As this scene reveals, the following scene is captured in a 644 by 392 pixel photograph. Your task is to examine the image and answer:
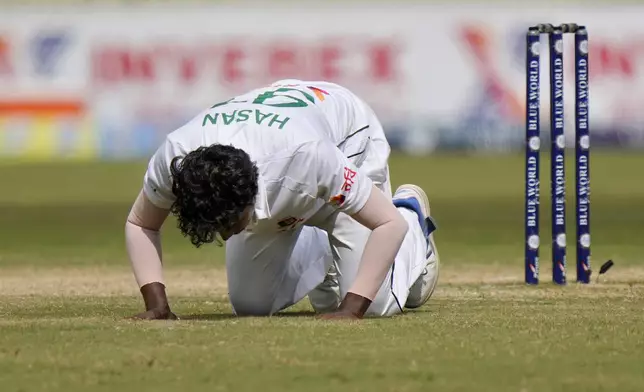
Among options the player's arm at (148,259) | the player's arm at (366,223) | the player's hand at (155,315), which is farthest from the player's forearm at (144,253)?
the player's arm at (366,223)

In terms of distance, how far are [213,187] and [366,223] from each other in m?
0.78

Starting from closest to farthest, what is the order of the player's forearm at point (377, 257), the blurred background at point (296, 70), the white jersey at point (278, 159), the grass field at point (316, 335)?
the grass field at point (316, 335), the white jersey at point (278, 159), the player's forearm at point (377, 257), the blurred background at point (296, 70)

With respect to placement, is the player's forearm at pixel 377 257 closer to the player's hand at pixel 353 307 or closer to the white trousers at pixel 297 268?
the player's hand at pixel 353 307

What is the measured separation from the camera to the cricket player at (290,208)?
520 centimetres

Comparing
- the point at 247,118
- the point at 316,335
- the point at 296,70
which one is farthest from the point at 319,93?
the point at 296,70

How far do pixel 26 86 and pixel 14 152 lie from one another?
1432 millimetres

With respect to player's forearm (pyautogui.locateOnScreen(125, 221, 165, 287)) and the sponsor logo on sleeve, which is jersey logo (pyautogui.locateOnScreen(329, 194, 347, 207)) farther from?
player's forearm (pyautogui.locateOnScreen(125, 221, 165, 287))

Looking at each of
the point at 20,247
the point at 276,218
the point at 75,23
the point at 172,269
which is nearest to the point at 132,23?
the point at 75,23

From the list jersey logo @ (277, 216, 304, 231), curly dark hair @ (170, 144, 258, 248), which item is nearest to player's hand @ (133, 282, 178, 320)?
jersey logo @ (277, 216, 304, 231)

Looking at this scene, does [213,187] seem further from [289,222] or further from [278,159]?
[289,222]

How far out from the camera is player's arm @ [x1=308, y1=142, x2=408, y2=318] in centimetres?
550

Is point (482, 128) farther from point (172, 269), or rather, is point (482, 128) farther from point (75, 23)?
point (172, 269)

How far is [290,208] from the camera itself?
554 cm

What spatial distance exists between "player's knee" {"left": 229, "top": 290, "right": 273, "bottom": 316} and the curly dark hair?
1.05 m
